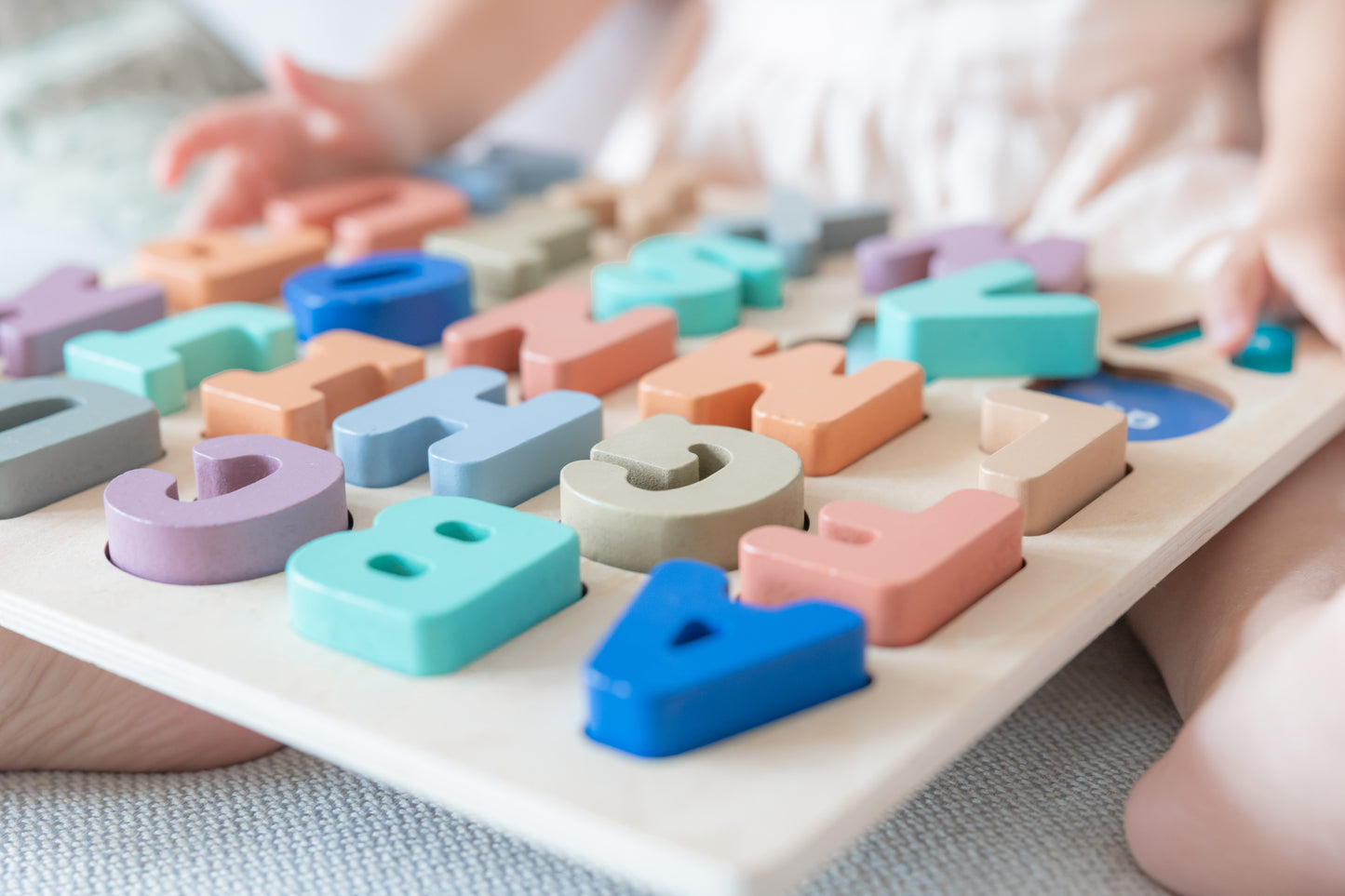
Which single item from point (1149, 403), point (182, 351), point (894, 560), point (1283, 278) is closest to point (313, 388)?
point (182, 351)

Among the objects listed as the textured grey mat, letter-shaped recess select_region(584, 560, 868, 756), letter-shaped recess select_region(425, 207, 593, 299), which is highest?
letter-shaped recess select_region(425, 207, 593, 299)

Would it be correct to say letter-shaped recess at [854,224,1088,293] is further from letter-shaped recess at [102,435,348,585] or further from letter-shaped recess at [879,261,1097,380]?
letter-shaped recess at [102,435,348,585]

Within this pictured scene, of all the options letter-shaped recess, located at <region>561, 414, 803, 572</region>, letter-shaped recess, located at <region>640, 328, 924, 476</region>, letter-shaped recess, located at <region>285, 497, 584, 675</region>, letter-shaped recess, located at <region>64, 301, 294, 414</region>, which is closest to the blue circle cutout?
letter-shaped recess, located at <region>640, 328, 924, 476</region>

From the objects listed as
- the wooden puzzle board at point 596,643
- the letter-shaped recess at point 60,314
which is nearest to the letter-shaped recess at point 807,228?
the wooden puzzle board at point 596,643

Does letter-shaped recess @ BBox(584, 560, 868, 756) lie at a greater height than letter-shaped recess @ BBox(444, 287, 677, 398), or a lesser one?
lesser

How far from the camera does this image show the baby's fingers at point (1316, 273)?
725 mm

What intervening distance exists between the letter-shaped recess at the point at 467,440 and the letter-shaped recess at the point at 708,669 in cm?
14

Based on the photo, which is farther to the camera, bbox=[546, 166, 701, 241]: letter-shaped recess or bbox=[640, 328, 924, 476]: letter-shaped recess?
bbox=[546, 166, 701, 241]: letter-shaped recess

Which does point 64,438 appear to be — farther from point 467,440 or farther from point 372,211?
point 372,211

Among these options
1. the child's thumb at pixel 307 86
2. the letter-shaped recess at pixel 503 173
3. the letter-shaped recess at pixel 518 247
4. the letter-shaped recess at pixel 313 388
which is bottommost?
the letter-shaped recess at pixel 313 388

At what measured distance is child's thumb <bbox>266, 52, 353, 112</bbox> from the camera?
1020 millimetres

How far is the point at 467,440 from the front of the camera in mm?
569

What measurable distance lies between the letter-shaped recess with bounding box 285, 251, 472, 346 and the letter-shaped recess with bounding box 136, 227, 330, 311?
1.5 inches

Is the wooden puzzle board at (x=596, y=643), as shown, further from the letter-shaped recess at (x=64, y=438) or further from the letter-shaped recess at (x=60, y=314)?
the letter-shaped recess at (x=60, y=314)
